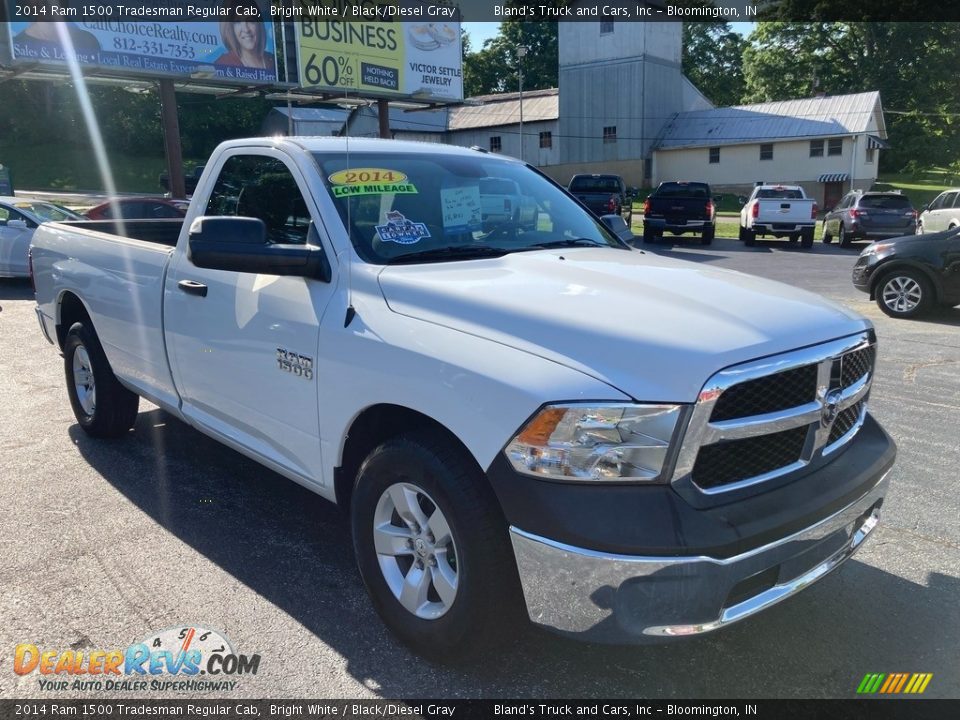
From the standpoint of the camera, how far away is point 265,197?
391cm

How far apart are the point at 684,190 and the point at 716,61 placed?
182 ft

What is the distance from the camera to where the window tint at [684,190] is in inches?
894

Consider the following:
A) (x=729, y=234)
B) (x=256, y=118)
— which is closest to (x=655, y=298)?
(x=729, y=234)

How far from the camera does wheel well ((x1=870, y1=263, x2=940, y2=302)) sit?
32.1 ft

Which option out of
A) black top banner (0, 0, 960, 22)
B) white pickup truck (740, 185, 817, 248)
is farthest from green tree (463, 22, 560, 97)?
white pickup truck (740, 185, 817, 248)

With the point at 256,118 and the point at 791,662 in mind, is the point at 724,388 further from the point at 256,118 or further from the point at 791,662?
the point at 256,118

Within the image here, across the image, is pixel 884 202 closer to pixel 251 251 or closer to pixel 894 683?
pixel 894 683

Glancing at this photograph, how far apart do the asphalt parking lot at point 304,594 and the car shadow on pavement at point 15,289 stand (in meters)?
8.24

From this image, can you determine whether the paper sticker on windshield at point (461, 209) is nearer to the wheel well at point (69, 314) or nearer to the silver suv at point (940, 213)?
the wheel well at point (69, 314)

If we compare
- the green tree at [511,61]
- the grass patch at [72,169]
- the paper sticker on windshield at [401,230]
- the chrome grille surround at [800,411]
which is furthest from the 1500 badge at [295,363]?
the green tree at [511,61]

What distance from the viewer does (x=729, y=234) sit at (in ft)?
88.8

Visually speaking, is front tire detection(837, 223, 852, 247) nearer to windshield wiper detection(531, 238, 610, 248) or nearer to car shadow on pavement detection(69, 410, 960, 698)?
car shadow on pavement detection(69, 410, 960, 698)

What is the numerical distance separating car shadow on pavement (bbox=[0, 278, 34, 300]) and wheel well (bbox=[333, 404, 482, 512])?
446 inches

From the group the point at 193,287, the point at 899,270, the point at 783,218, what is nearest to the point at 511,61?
the point at 783,218
